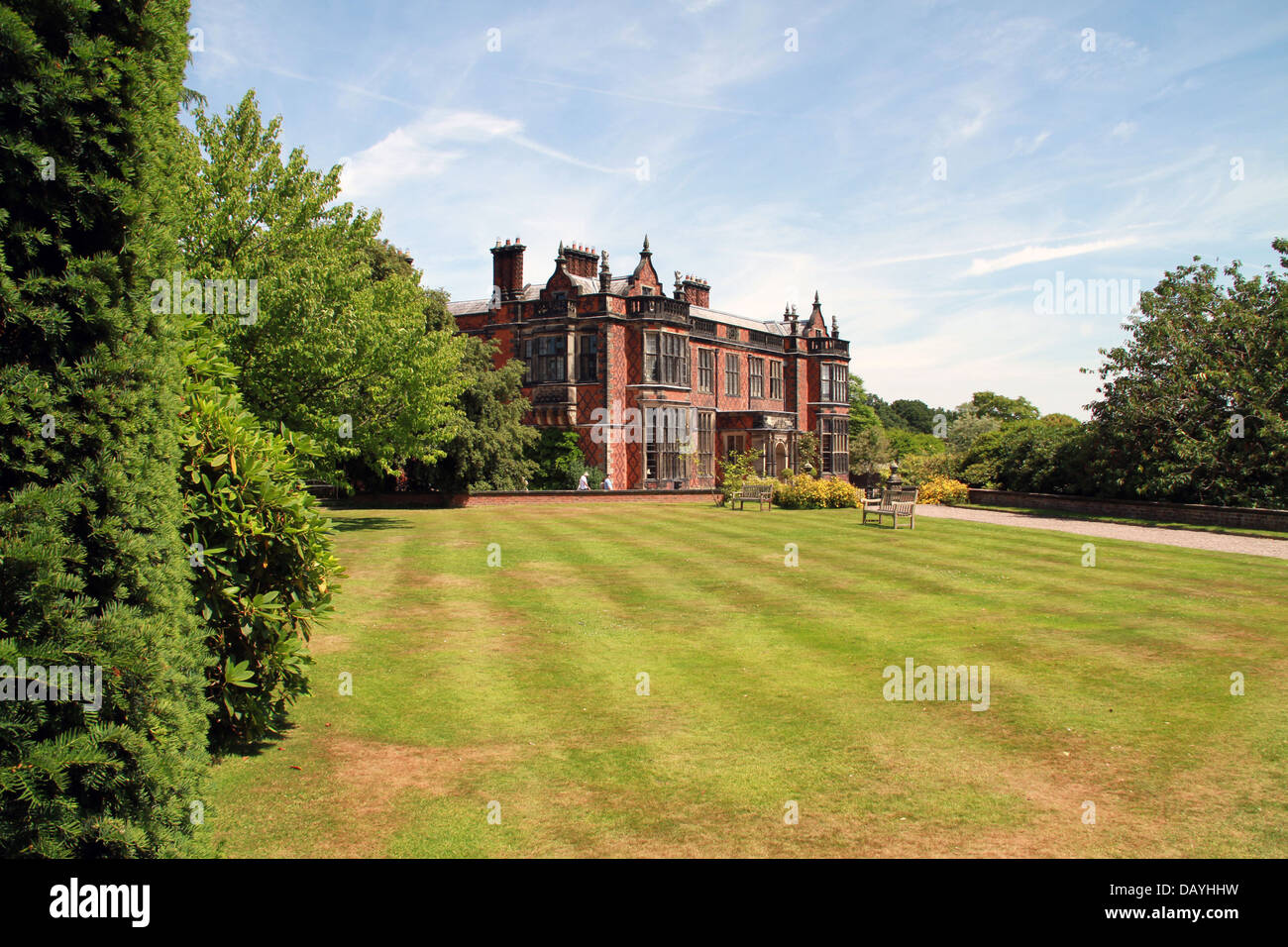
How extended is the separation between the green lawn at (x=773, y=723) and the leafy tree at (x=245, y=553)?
0.56 m

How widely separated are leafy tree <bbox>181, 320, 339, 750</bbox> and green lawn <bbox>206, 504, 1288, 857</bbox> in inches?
21.9

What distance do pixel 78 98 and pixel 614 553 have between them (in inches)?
574

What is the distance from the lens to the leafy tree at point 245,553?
6.74 m

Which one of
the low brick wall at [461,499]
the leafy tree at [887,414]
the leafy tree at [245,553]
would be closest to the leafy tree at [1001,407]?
the leafy tree at [887,414]

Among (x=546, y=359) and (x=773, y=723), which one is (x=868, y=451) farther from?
(x=773, y=723)

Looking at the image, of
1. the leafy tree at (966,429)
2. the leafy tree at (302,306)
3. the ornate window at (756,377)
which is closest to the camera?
the leafy tree at (302,306)

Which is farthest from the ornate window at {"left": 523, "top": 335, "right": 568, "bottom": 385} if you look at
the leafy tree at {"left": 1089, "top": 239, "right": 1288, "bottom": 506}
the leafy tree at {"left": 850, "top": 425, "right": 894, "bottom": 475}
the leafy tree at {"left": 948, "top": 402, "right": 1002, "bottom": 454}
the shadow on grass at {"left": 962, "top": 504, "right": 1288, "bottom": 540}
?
the leafy tree at {"left": 948, "top": 402, "right": 1002, "bottom": 454}

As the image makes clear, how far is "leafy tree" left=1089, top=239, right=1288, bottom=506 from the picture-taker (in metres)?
27.4

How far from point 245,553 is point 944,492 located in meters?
34.6

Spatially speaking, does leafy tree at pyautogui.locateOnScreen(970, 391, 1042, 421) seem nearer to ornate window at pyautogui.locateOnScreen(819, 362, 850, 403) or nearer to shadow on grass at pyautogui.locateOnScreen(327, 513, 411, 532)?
ornate window at pyautogui.locateOnScreen(819, 362, 850, 403)

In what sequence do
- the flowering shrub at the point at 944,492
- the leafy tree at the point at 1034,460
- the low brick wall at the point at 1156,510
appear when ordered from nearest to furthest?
the low brick wall at the point at 1156,510
the leafy tree at the point at 1034,460
the flowering shrub at the point at 944,492

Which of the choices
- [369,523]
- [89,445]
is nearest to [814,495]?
[369,523]

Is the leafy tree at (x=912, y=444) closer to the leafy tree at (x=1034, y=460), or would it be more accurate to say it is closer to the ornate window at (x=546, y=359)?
the leafy tree at (x=1034, y=460)

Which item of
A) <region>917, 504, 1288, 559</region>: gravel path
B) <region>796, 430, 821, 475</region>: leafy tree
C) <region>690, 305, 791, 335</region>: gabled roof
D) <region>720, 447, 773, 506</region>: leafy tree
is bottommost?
<region>917, 504, 1288, 559</region>: gravel path
